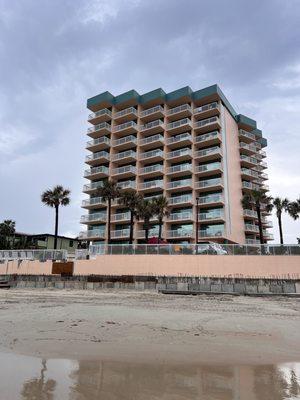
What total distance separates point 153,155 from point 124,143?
240 inches

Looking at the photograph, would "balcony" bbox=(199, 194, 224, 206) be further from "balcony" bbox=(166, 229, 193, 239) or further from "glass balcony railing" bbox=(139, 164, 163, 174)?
"glass balcony railing" bbox=(139, 164, 163, 174)

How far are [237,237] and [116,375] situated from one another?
5109 centimetres

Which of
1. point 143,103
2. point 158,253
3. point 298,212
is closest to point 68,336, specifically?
point 158,253

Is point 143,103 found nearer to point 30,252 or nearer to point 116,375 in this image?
point 30,252

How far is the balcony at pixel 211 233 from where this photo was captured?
169ft

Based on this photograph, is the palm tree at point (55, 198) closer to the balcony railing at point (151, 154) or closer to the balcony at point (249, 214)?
the balcony railing at point (151, 154)

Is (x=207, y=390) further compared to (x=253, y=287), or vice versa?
(x=253, y=287)

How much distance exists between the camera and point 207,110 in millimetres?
58656

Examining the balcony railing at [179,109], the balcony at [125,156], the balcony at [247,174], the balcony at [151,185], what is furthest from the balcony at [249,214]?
the balcony at [125,156]

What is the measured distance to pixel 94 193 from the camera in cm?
6275

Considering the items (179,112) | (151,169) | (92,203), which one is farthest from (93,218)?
(179,112)

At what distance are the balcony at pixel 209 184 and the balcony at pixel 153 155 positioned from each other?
8.18 m

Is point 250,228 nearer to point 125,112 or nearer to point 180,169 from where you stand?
point 180,169

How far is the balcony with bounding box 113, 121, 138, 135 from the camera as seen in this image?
205 feet
